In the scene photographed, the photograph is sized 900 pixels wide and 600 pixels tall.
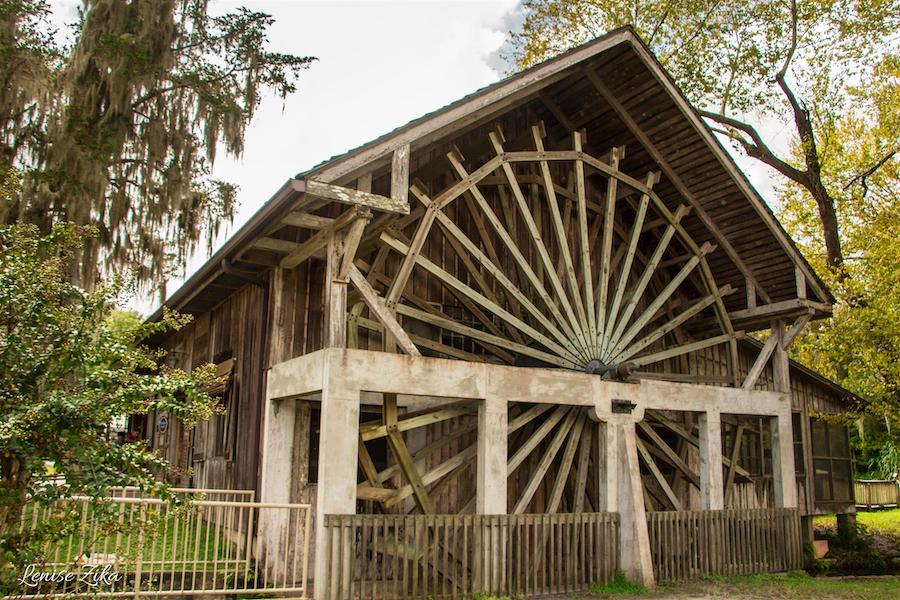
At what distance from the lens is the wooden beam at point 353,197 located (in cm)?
809

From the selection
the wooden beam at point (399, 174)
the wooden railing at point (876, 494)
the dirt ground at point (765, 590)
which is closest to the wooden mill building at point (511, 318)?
the wooden beam at point (399, 174)

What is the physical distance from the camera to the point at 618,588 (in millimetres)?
9711

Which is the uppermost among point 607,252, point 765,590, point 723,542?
point 607,252

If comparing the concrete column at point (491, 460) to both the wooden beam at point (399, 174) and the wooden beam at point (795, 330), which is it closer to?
the wooden beam at point (399, 174)

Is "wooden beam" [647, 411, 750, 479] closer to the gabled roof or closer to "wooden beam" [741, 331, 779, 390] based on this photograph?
"wooden beam" [741, 331, 779, 390]

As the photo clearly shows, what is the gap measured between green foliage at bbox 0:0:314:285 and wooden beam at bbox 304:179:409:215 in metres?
9.50

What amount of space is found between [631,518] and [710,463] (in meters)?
1.97

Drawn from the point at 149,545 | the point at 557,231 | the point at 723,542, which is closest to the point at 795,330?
the point at 723,542

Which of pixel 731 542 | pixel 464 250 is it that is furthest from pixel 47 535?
pixel 731 542

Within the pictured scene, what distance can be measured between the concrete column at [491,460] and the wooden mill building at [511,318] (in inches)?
1.1

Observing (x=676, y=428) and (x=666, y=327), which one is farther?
(x=676, y=428)

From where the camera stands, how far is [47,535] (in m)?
Answer: 5.46

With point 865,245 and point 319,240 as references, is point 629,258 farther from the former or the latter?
point 865,245

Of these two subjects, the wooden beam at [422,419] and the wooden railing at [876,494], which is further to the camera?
the wooden railing at [876,494]
